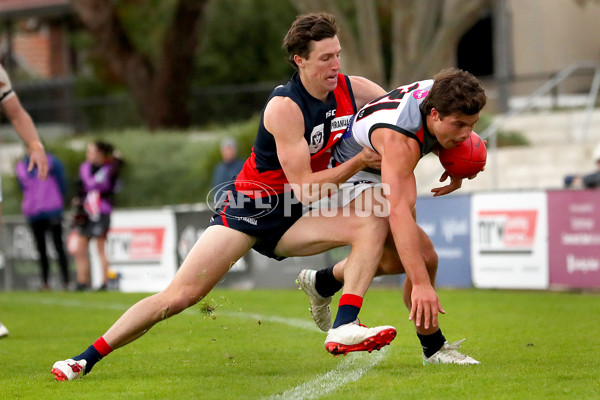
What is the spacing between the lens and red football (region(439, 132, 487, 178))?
6055mm

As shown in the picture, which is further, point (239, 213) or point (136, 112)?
point (136, 112)

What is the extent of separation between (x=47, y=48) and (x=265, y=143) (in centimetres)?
3301

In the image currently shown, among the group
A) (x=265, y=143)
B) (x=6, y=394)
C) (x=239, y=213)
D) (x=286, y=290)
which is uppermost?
(x=265, y=143)

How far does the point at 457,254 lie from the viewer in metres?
13.2

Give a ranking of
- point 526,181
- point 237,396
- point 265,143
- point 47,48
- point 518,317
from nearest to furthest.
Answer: point 237,396
point 265,143
point 518,317
point 526,181
point 47,48

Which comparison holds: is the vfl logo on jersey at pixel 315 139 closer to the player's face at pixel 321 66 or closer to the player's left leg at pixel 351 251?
the player's face at pixel 321 66

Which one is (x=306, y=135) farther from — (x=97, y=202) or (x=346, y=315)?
(x=97, y=202)

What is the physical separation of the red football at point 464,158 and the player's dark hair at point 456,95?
452mm

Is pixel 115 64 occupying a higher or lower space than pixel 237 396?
higher

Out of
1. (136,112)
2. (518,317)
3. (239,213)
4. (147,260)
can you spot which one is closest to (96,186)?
(147,260)

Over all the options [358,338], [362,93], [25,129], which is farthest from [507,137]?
[358,338]

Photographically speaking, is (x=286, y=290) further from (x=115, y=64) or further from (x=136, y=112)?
(x=136, y=112)

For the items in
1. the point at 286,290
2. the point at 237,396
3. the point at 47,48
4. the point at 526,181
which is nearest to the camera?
the point at 237,396

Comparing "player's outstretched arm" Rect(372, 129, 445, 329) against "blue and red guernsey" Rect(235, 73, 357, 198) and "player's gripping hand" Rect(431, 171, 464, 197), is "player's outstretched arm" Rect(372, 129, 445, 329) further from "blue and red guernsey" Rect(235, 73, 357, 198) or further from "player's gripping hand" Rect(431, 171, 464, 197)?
"blue and red guernsey" Rect(235, 73, 357, 198)
